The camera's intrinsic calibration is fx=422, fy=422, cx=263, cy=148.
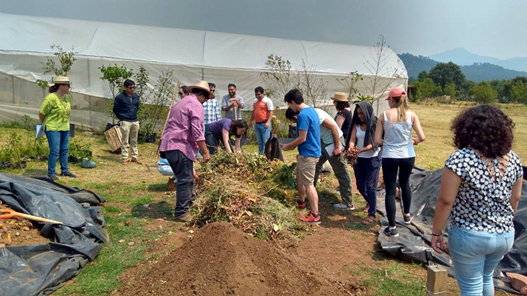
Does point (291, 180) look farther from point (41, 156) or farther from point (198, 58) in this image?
point (198, 58)

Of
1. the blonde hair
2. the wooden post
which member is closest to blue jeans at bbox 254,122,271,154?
the blonde hair

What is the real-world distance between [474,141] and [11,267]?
3.79 m

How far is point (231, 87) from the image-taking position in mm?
10188

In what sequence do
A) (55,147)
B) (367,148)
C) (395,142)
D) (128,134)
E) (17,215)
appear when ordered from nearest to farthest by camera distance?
(17,215) < (395,142) < (367,148) < (55,147) < (128,134)

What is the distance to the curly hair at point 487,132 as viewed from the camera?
2547mm

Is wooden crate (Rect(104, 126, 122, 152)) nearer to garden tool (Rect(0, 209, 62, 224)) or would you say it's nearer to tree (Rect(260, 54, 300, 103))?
tree (Rect(260, 54, 300, 103))

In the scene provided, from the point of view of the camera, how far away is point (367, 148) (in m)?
5.65

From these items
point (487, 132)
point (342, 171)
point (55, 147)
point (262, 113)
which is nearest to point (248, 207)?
point (342, 171)

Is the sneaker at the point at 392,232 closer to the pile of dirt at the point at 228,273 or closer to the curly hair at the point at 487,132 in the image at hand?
the pile of dirt at the point at 228,273

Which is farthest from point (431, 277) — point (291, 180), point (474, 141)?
point (291, 180)

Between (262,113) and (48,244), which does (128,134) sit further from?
(48,244)

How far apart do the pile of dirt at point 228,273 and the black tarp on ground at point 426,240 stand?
98 centimetres

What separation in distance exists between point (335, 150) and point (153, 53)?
10008mm

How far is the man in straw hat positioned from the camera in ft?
17.8
